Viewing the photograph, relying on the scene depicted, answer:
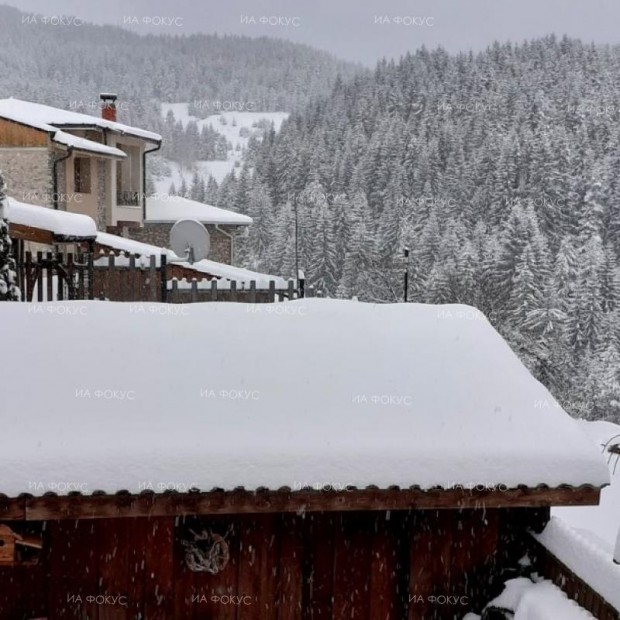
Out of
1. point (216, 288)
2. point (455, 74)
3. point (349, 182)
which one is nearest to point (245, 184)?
point (349, 182)

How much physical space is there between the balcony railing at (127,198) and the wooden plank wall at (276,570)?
889 inches

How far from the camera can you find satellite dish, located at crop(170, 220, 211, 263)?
1358cm

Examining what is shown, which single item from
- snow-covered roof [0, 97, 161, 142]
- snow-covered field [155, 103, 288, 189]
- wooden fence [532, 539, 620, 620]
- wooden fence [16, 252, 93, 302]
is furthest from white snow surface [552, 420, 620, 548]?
snow-covered field [155, 103, 288, 189]

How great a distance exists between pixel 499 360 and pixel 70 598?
11.9 feet

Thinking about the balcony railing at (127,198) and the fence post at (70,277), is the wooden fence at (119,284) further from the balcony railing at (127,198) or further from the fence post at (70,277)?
the balcony railing at (127,198)

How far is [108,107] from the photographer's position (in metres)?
28.5

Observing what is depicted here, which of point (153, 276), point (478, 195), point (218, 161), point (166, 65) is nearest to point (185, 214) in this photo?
point (153, 276)

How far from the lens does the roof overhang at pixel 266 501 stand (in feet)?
13.8

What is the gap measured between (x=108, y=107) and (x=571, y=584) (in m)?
27.6

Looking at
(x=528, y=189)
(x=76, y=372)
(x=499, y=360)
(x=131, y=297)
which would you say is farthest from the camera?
(x=528, y=189)

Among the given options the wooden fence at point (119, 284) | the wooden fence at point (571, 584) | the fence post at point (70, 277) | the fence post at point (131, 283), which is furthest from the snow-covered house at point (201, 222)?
the wooden fence at point (571, 584)

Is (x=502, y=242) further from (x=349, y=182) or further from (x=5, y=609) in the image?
(x=5, y=609)

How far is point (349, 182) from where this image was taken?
3236 inches

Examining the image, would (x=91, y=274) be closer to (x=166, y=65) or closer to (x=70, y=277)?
(x=70, y=277)
